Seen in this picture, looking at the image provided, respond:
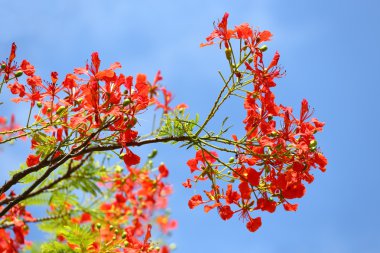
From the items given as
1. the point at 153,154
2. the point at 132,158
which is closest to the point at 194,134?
the point at 132,158

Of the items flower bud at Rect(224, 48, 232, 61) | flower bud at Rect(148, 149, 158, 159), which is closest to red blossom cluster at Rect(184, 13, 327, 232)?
flower bud at Rect(224, 48, 232, 61)

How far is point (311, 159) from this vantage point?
8.86ft

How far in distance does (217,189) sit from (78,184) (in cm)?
195

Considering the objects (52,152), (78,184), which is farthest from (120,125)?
(78,184)

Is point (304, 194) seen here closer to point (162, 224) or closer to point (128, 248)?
point (128, 248)

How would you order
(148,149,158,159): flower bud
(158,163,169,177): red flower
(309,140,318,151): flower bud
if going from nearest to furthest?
(309,140,318,151): flower bud
(148,149,158,159): flower bud
(158,163,169,177): red flower

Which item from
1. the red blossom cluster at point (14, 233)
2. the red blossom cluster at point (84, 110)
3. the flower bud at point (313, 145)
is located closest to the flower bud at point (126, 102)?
the red blossom cluster at point (84, 110)

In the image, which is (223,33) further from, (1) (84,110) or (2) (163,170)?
(2) (163,170)

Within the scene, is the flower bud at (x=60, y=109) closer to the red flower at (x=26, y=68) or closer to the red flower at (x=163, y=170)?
the red flower at (x=26, y=68)

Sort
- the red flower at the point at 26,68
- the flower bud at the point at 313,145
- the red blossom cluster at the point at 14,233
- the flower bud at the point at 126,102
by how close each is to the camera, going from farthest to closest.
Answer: the red blossom cluster at the point at 14,233 < the red flower at the point at 26,68 < the flower bud at the point at 313,145 < the flower bud at the point at 126,102

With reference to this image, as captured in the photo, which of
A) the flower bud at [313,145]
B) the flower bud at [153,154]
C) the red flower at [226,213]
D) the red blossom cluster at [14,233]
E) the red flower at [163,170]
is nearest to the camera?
the flower bud at [313,145]

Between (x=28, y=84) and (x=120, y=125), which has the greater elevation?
(x=28, y=84)

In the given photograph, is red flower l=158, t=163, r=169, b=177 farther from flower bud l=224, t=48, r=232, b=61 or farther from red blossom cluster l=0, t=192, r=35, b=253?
flower bud l=224, t=48, r=232, b=61

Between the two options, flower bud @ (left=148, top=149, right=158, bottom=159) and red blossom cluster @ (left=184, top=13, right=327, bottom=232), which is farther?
flower bud @ (left=148, top=149, right=158, bottom=159)
